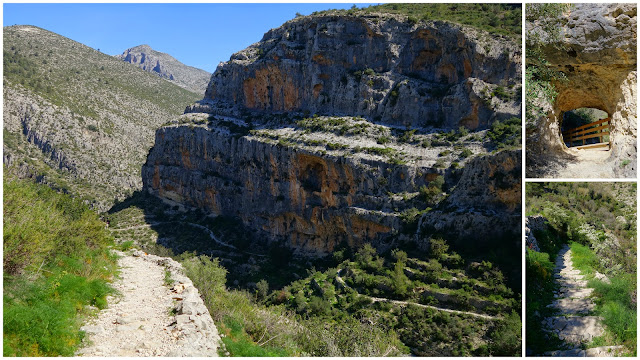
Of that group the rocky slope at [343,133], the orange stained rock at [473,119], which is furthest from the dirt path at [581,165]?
the orange stained rock at [473,119]

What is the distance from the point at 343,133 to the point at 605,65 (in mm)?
42219

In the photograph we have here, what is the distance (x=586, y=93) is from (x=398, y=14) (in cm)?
5058

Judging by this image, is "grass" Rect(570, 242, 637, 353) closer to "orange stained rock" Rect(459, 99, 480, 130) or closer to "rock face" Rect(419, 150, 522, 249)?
"rock face" Rect(419, 150, 522, 249)

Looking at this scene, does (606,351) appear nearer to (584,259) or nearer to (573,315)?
(573,315)

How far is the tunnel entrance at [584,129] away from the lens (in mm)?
9703

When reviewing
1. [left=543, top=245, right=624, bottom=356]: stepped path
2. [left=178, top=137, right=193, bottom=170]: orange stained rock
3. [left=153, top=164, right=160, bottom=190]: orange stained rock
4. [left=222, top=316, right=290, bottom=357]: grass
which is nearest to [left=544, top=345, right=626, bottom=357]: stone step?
[left=543, top=245, right=624, bottom=356]: stepped path

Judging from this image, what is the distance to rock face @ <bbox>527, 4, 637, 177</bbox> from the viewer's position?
8.27 metres

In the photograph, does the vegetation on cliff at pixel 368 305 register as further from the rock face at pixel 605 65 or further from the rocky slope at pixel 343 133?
the rock face at pixel 605 65

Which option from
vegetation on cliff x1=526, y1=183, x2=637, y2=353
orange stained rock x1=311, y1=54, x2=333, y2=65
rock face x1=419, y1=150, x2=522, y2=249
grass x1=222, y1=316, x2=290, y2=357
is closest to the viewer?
vegetation on cliff x1=526, y1=183, x2=637, y2=353

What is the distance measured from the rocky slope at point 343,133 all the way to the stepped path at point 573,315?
20504 millimetres

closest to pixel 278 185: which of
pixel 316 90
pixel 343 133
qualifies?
pixel 343 133

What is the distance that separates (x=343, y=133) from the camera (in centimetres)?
5075

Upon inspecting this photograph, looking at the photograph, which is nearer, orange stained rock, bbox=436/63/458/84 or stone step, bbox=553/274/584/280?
stone step, bbox=553/274/584/280

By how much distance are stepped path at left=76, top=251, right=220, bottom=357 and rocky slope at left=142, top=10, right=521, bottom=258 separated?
66.6 feet
